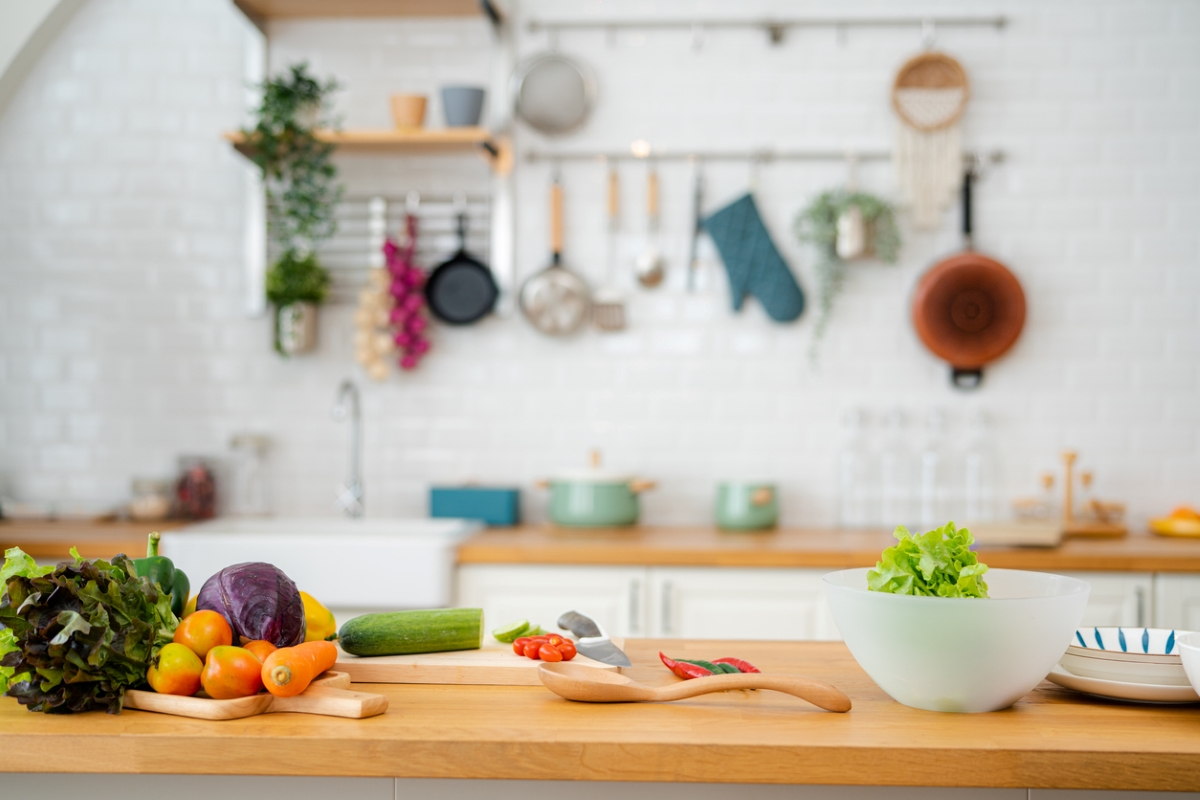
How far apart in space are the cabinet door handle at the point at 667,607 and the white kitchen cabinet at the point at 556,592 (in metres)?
0.06

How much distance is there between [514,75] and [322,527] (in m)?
1.73

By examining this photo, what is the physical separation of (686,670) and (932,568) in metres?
0.39

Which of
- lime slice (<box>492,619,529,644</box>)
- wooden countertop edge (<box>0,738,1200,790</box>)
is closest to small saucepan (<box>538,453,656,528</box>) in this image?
lime slice (<box>492,619,529,644</box>)

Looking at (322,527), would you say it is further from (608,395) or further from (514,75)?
(514,75)

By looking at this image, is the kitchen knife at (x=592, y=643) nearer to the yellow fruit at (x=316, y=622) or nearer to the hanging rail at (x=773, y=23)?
the yellow fruit at (x=316, y=622)

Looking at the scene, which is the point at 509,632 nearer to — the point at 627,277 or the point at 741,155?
the point at 627,277

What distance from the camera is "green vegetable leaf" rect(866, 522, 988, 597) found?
50.2 inches

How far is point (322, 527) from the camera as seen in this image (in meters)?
3.32

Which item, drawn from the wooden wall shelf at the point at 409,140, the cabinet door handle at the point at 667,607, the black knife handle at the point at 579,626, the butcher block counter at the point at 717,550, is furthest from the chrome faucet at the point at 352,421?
the black knife handle at the point at 579,626

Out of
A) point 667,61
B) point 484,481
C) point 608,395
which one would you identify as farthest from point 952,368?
point 484,481

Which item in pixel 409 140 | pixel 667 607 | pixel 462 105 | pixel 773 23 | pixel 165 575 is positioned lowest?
pixel 667 607

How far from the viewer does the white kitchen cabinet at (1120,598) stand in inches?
111

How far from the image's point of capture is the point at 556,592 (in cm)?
291

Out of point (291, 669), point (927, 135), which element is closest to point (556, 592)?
point (291, 669)
